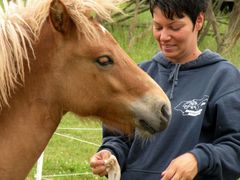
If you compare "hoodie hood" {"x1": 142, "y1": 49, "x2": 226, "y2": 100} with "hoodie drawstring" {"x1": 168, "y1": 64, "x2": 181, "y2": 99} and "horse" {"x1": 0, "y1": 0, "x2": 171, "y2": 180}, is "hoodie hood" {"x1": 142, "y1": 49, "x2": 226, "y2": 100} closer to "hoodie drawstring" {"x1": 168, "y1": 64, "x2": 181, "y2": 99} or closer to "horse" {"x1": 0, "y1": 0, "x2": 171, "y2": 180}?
"hoodie drawstring" {"x1": 168, "y1": 64, "x2": 181, "y2": 99}

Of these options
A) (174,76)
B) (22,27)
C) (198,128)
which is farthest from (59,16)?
(198,128)

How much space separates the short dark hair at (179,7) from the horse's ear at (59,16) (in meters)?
0.42

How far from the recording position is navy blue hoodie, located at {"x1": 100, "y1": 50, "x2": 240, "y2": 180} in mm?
2367

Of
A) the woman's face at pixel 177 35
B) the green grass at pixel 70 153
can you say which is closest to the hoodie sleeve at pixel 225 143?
the woman's face at pixel 177 35

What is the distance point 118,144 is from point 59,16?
67 centimetres

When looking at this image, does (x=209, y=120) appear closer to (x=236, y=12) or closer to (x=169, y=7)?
(x=169, y=7)

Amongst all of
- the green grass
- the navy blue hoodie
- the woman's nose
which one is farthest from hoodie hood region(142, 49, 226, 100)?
the green grass

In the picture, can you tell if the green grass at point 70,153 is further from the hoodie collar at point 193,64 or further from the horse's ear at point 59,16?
the horse's ear at point 59,16

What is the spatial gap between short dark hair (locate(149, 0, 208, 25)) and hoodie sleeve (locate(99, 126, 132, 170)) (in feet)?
1.88

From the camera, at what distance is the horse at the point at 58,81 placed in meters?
2.27

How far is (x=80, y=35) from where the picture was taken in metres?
2.33

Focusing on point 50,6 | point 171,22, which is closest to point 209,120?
point 171,22

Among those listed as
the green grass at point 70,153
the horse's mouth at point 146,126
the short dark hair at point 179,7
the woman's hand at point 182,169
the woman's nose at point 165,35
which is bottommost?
the green grass at point 70,153

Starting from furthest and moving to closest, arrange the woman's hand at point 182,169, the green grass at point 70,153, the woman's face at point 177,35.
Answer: the green grass at point 70,153
the woman's face at point 177,35
the woman's hand at point 182,169
